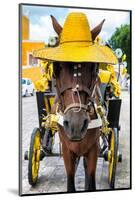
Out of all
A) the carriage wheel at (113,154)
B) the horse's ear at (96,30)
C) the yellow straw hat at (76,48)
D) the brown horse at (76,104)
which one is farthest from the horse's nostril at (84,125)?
the horse's ear at (96,30)

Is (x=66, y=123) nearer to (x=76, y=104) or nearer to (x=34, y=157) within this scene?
(x=76, y=104)

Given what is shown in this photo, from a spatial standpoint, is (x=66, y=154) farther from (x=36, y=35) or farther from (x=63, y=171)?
(x=36, y=35)

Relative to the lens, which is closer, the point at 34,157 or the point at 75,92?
the point at 75,92

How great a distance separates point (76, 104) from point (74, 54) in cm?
33

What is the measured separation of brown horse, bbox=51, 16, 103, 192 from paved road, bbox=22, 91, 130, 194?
0.29 ft

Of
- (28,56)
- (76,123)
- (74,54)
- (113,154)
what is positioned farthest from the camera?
(113,154)

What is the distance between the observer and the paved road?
147 inches

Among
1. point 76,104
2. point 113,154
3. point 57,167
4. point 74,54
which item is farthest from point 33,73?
point 113,154

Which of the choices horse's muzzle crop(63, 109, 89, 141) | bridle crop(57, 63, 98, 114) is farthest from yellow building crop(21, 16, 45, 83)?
horse's muzzle crop(63, 109, 89, 141)

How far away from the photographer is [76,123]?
11.2 feet

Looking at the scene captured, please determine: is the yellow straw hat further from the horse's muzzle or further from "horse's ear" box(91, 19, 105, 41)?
the horse's muzzle

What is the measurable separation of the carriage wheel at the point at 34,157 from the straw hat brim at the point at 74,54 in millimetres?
502

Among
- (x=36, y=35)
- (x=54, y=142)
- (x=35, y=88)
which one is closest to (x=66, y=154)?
(x=54, y=142)

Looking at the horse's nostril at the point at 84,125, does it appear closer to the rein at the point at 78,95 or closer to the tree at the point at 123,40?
the rein at the point at 78,95
